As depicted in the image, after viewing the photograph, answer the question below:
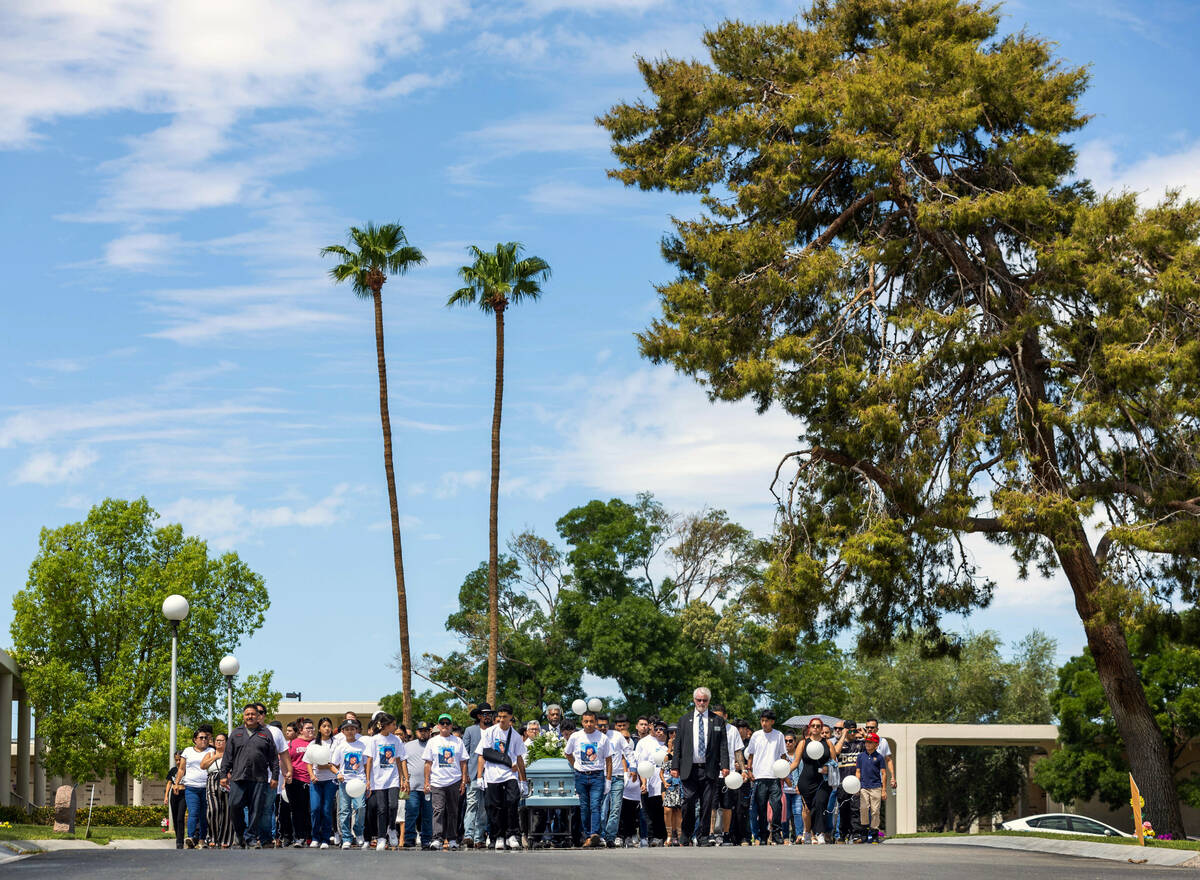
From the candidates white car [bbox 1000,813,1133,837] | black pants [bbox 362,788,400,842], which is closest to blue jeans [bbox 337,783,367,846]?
black pants [bbox 362,788,400,842]

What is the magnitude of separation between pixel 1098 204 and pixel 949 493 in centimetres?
559

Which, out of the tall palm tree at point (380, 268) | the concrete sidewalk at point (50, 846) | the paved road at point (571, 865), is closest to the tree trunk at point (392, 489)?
the tall palm tree at point (380, 268)

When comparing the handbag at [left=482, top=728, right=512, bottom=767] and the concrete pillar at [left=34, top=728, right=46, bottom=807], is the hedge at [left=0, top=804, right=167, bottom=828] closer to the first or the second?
the concrete pillar at [left=34, top=728, right=46, bottom=807]

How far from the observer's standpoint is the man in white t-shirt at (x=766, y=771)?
18.7 meters

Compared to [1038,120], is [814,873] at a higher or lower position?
lower

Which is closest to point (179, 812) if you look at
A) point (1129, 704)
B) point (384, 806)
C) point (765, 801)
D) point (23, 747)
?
point (384, 806)

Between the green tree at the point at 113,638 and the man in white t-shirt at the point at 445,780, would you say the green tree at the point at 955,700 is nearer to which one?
the green tree at the point at 113,638

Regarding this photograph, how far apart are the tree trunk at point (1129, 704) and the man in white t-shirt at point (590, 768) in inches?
416

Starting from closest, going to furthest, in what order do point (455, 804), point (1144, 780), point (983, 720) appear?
point (455, 804) → point (1144, 780) → point (983, 720)

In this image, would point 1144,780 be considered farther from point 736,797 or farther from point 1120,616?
point 736,797

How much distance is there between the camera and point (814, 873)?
12016 mm

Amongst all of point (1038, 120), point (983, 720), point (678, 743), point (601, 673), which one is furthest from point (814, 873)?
point (983, 720)

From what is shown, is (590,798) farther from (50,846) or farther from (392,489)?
(392,489)

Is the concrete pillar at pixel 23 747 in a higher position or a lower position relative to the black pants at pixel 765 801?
lower
